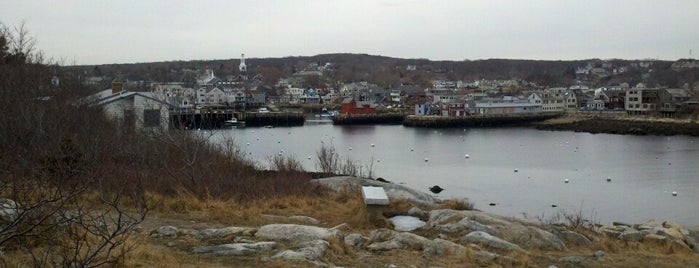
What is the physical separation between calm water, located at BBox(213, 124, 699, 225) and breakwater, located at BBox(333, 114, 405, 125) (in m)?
20.3

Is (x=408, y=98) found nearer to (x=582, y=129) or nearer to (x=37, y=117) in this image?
(x=582, y=129)

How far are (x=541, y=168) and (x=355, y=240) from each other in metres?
27.1

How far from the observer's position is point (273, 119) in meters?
78.4

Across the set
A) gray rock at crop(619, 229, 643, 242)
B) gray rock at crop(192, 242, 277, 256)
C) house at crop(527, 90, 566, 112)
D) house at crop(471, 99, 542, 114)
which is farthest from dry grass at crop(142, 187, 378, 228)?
house at crop(527, 90, 566, 112)

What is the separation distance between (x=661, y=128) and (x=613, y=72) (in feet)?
414

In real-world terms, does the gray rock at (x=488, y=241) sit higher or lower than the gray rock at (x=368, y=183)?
higher

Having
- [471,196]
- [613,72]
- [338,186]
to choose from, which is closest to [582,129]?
[471,196]

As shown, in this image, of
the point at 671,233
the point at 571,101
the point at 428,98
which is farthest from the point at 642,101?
the point at 671,233

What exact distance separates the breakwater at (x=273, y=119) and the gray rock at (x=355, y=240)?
68.9 meters

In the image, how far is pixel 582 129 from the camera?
66.5m

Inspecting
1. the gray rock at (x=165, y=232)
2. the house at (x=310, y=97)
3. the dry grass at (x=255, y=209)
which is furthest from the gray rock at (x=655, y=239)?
the house at (x=310, y=97)

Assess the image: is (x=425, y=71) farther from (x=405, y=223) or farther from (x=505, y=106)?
(x=405, y=223)

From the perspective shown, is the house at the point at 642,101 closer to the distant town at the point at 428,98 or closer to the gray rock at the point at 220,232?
the distant town at the point at 428,98

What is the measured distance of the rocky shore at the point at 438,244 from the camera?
23.1 feet
